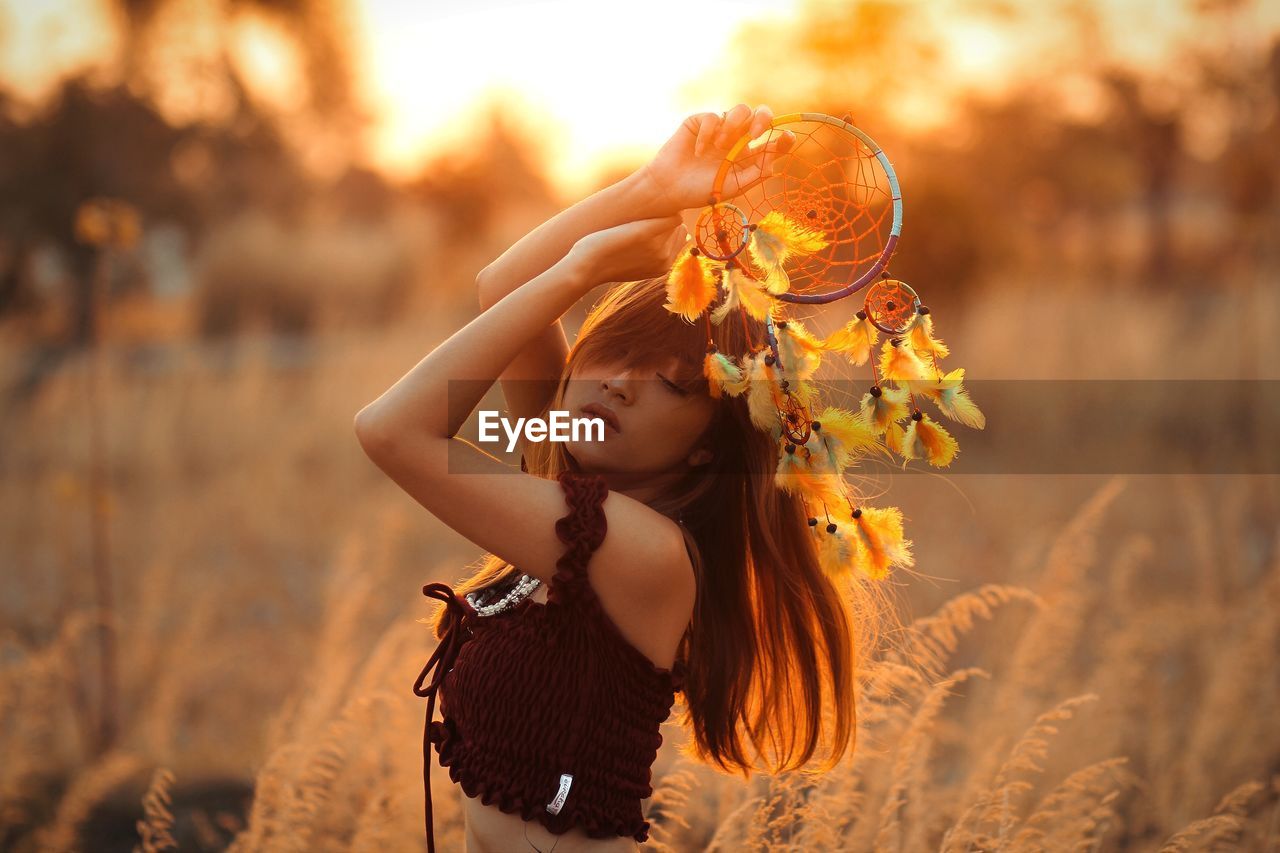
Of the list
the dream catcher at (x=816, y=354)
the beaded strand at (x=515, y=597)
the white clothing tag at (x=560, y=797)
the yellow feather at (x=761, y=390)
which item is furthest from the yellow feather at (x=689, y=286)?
the white clothing tag at (x=560, y=797)

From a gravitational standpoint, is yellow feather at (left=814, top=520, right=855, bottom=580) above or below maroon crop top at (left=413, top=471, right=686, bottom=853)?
above

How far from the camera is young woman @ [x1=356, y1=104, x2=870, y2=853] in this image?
1.52 metres

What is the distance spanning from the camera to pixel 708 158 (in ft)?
5.18

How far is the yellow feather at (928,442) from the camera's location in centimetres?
150

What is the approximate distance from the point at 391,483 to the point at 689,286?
226 inches

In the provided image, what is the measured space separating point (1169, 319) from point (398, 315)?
22.8ft

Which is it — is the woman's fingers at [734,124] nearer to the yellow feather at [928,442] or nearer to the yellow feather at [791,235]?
the yellow feather at [791,235]

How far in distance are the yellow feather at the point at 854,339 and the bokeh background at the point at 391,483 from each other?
811 mm

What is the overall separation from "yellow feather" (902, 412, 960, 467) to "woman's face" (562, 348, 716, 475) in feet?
1.01

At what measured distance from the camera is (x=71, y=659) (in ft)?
12.3

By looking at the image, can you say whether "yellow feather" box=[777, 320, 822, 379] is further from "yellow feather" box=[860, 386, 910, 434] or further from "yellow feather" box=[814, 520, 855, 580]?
"yellow feather" box=[814, 520, 855, 580]

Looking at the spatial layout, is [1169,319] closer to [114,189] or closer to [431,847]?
[431,847]

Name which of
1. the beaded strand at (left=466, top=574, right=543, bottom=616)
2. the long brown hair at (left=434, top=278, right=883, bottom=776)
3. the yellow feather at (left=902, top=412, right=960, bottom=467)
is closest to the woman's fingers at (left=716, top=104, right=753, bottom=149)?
the long brown hair at (left=434, top=278, right=883, bottom=776)

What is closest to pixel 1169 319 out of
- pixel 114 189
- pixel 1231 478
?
pixel 1231 478
